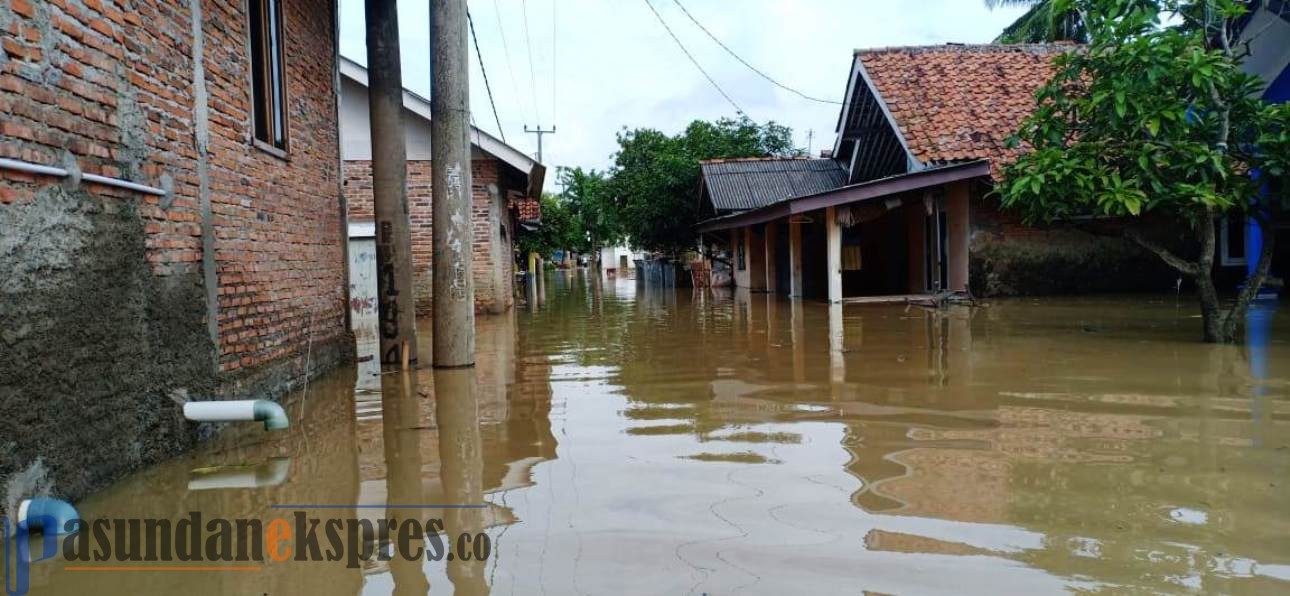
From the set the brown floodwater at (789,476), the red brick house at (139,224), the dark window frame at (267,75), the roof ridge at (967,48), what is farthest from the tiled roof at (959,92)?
the red brick house at (139,224)

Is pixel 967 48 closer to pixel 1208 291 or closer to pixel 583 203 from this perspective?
pixel 1208 291

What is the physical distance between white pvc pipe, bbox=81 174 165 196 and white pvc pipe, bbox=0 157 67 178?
17 centimetres

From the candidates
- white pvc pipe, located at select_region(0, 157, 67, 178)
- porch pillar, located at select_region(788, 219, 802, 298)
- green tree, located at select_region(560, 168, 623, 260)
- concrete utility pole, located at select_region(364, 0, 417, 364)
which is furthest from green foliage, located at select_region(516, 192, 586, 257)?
white pvc pipe, located at select_region(0, 157, 67, 178)

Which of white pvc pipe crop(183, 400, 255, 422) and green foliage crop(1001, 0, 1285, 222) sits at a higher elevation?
green foliage crop(1001, 0, 1285, 222)

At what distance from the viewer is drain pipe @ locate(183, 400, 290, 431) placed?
4.54m

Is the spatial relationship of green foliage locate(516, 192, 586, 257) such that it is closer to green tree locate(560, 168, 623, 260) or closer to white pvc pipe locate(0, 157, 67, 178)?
green tree locate(560, 168, 623, 260)

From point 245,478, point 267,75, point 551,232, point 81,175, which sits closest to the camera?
point 81,175

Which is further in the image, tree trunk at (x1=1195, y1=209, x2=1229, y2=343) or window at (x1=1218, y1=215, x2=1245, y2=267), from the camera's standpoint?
window at (x1=1218, y1=215, x2=1245, y2=267)

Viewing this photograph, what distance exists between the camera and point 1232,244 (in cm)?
1561

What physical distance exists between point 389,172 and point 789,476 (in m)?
5.57

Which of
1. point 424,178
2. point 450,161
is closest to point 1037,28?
point 424,178

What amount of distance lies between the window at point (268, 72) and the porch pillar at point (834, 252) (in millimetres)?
9986

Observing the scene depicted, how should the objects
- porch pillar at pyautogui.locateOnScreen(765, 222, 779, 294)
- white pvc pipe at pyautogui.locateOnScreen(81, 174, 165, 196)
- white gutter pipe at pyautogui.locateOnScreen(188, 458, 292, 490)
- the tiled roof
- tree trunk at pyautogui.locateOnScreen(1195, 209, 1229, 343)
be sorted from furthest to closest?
porch pillar at pyautogui.locateOnScreen(765, 222, 779, 294) → the tiled roof → tree trunk at pyautogui.locateOnScreen(1195, 209, 1229, 343) → white gutter pipe at pyautogui.locateOnScreen(188, 458, 292, 490) → white pvc pipe at pyautogui.locateOnScreen(81, 174, 165, 196)

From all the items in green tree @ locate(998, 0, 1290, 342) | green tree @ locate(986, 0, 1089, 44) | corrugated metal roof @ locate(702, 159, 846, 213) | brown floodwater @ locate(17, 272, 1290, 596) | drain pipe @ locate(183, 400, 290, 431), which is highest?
green tree @ locate(986, 0, 1089, 44)
